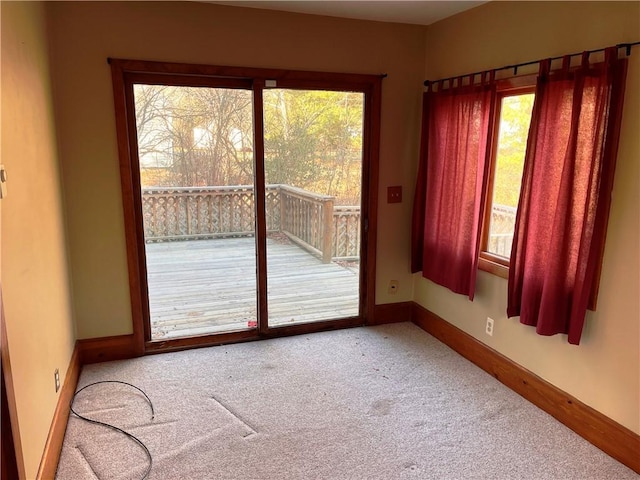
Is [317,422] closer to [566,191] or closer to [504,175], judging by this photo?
[566,191]

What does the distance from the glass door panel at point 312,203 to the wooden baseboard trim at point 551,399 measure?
3.04 ft

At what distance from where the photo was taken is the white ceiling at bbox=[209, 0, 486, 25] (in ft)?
9.45

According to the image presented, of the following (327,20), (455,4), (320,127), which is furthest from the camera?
(320,127)

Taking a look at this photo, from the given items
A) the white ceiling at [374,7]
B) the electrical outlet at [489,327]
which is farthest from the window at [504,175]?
the white ceiling at [374,7]

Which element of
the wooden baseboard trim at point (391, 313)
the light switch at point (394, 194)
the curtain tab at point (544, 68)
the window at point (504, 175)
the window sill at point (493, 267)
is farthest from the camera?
the wooden baseboard trim at point (391, 313)

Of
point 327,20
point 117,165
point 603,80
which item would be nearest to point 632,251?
point 603,80

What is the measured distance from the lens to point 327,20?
10.4 feet

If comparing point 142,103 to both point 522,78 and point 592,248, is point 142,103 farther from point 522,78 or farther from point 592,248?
point 592,248

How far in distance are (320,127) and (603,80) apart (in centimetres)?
188

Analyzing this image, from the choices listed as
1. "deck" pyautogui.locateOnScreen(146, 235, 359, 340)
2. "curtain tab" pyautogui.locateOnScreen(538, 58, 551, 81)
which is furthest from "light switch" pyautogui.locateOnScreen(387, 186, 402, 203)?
"curtain tab" pyautogui.locateOnScreen(538, 58, 551, 81)

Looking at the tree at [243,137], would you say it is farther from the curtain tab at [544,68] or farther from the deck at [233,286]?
the curtain tab at [544,68]

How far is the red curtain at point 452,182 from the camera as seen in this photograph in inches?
112

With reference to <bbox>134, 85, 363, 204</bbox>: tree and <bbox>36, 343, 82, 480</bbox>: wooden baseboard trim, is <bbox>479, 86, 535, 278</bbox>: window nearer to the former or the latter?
<bbox>134, 85, 363, 204</bbox>: tree

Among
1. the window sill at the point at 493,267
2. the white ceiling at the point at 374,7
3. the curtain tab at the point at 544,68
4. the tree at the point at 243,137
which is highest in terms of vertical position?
the white ceiling at the point at 374,7
